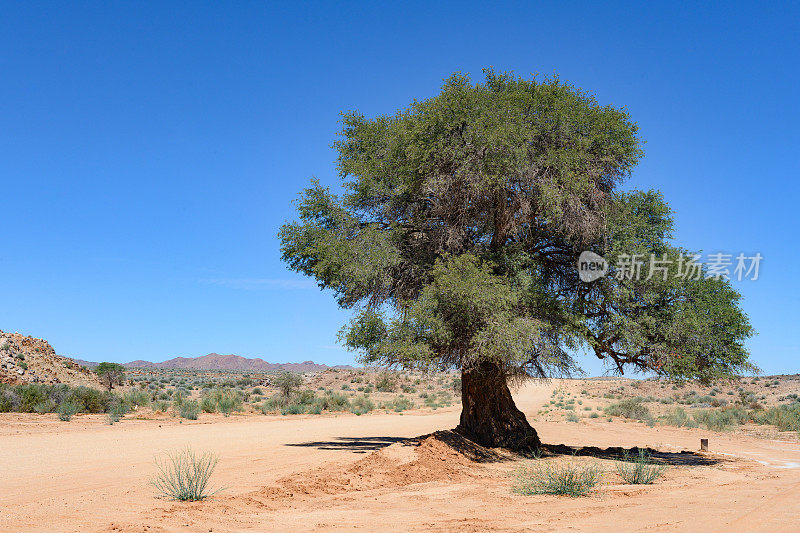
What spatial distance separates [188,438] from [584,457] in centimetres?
A: 1419

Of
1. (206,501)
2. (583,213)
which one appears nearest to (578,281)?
(583,213)

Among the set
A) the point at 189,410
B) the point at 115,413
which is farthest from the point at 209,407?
the point at 115,413

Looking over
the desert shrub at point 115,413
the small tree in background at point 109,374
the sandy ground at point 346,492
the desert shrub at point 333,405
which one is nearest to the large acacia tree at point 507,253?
the sandy ground at point 346,492

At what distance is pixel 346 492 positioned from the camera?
11898 mm

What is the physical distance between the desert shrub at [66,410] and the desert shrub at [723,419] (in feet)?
110

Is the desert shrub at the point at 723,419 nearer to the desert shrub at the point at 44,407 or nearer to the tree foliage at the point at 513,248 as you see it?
the tree foliage at the point at 513,248

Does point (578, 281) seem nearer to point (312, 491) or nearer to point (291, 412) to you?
point (312, 491)

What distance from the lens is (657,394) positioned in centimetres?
6531

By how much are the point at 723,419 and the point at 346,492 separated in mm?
31189

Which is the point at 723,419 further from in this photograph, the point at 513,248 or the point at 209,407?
the point at 209,407

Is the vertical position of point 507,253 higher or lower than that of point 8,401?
higher

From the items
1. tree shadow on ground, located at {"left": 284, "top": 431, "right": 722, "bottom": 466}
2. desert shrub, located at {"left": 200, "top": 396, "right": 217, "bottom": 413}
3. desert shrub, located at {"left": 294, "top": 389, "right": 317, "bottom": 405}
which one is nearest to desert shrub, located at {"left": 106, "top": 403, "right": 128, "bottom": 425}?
desert shrub, located at {"left": 200, "top": 396, "right": 217, "bottom": 413}

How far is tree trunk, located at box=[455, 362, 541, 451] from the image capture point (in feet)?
60.3

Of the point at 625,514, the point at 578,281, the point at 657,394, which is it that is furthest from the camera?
the point at 657,394
